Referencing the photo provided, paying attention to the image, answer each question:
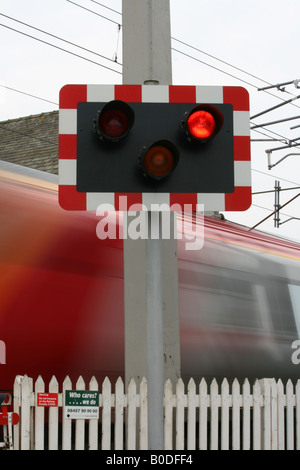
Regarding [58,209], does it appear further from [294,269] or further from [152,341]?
[294,269]

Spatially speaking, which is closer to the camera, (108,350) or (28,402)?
(28,402)

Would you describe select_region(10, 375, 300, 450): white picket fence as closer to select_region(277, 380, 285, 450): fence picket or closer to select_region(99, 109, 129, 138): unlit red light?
select_region(277, 380, 285, 450): fence picket

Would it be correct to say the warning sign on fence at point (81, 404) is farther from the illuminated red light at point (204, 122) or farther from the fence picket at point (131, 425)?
the illuminated red light at point (204, 122)

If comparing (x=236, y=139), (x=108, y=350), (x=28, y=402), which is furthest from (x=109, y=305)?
(x=236, y=139)

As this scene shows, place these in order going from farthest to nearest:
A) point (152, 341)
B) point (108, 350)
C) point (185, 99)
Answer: point (108, 350), point (185, 99), point (152, 341)

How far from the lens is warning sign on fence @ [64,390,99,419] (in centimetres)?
503

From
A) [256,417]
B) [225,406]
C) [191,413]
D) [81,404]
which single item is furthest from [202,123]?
[256,417]

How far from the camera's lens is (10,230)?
5.68 m

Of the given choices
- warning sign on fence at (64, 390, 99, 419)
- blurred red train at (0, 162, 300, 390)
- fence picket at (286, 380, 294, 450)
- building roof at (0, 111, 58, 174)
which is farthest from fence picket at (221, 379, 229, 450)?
building roof at (0, 111, 58, 174)

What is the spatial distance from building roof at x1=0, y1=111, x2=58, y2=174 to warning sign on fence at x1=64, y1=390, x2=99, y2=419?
1144 centimetres

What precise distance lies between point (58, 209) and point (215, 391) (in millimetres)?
2025

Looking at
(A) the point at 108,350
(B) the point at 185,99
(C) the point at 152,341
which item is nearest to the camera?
(C) the point at 152,341

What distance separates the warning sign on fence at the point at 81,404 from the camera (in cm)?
503

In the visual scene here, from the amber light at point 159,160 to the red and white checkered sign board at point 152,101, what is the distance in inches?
4.8
